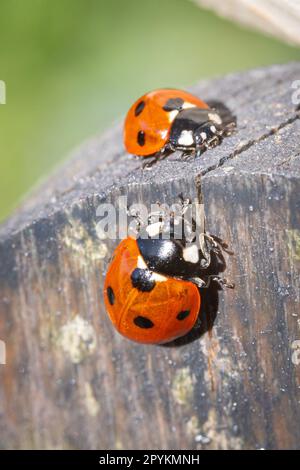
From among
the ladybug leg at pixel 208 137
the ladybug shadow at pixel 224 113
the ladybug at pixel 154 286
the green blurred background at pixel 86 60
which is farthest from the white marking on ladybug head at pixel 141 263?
the green blurred background at pixel 86 60

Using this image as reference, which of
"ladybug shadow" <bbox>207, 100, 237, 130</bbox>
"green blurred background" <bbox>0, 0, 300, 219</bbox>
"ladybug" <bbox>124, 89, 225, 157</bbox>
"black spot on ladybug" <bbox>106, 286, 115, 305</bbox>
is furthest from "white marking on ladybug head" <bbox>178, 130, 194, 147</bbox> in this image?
"green blurred background" <bbox>0, 0, 300, 219</bbox>

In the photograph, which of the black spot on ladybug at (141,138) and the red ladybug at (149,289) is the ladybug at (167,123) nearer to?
the black spot on ladybug at (141,138)

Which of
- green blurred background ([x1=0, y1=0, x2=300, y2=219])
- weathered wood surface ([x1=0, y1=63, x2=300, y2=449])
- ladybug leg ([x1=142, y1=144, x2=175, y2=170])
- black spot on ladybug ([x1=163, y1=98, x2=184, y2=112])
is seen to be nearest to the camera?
weathered wood surface ([x1=0, y1=63, x2=300, y2=449])

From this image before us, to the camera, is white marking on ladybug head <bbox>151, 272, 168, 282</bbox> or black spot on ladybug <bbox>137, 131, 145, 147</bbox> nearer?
white marking on ladybug head <bbox>151, 272, 168, 282</bbox>

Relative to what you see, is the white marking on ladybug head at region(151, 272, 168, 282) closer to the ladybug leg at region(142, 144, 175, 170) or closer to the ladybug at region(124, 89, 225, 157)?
the ladybug leg at region(142, 144, 175, 170)

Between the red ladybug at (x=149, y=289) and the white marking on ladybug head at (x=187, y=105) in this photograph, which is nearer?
the red ladybug at (x=149, y=289)

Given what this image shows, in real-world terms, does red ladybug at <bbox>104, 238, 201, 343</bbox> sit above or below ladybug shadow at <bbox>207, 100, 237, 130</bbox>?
below
